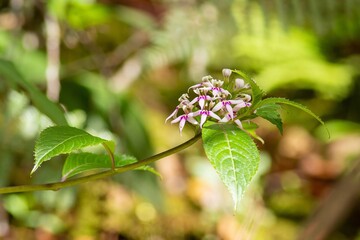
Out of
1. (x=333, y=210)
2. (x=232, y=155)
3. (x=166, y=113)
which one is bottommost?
(x=333, y=210)

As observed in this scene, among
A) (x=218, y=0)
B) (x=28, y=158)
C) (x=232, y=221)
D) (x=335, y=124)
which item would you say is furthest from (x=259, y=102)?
(x=335, y=124)

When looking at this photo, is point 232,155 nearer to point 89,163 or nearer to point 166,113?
point 89,163

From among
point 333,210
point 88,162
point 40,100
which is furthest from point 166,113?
point 88,162

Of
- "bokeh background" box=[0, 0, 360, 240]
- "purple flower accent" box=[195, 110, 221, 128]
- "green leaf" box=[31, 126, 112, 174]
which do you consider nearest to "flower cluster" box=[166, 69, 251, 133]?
"purple flower accent" box=[195, 110, 221, 128]

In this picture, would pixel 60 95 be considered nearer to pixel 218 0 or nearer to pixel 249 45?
pixel 218 0

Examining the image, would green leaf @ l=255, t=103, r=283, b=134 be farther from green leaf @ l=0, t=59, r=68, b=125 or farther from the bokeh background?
the bokeh background

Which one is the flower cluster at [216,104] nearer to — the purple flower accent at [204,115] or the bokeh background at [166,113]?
the purple flower accent at [204,115]

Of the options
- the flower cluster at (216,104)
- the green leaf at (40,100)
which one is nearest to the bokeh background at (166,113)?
the green leaf at (40,100)
